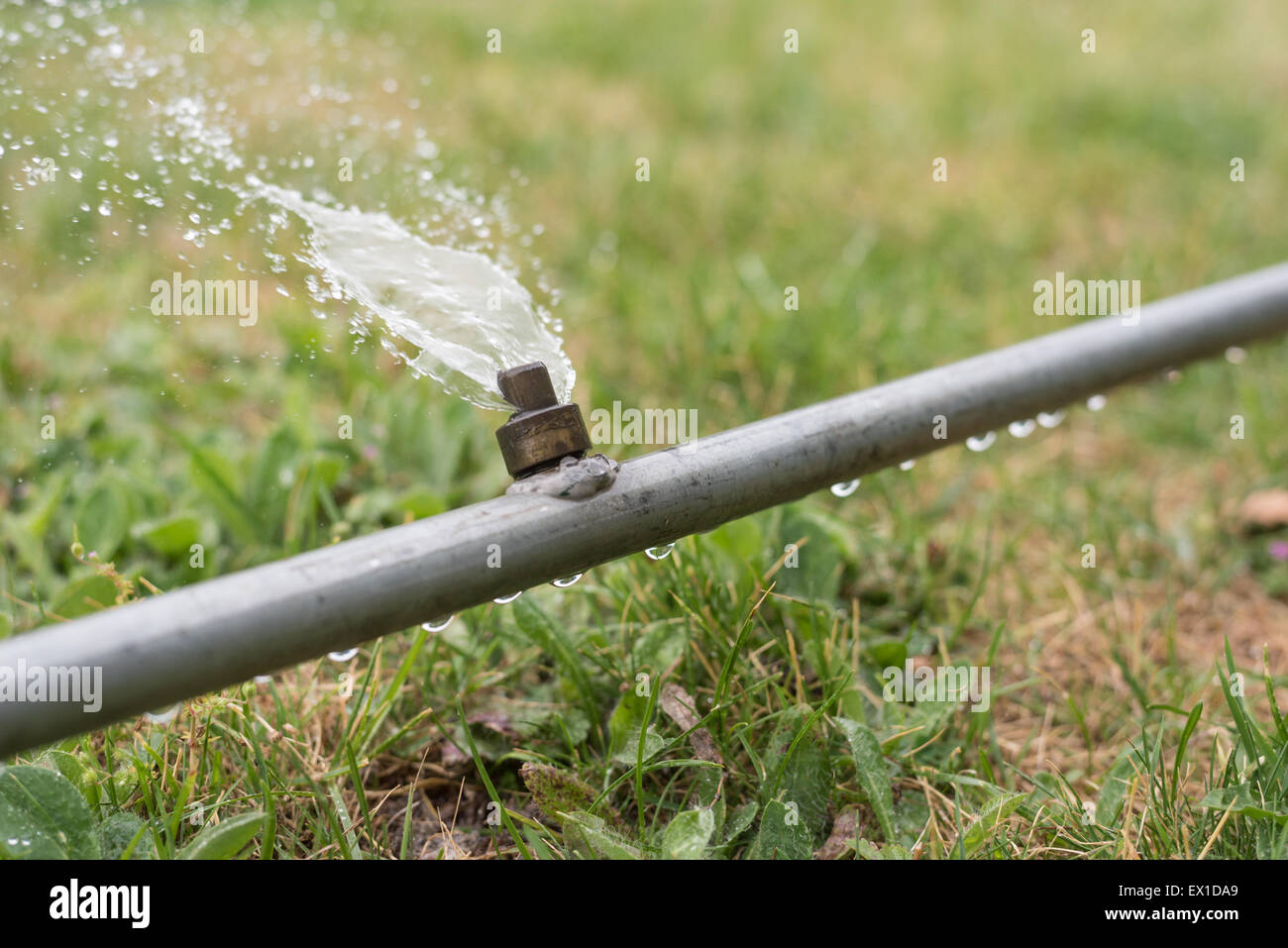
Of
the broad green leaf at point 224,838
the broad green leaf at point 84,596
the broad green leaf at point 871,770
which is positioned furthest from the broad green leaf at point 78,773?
the broad green leaf at point 871,770

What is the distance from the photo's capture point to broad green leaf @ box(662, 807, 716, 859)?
4.34ft

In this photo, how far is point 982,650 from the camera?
1.94m

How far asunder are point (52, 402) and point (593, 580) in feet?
5.03

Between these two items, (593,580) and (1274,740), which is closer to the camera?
(1274,740)

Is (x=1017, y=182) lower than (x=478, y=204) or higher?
higher

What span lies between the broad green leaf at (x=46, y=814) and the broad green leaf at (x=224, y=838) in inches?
5.5

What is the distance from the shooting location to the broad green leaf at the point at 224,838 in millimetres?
1269

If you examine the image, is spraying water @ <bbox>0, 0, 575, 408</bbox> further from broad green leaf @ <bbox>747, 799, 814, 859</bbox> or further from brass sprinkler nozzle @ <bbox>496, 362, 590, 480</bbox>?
broad green leaf @ <bbox>747, 799, 814, 859</bbox>

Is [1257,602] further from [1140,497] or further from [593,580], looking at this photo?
[593,580]

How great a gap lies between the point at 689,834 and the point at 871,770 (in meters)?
0.31

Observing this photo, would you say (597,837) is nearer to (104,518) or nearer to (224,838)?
(224,838)
